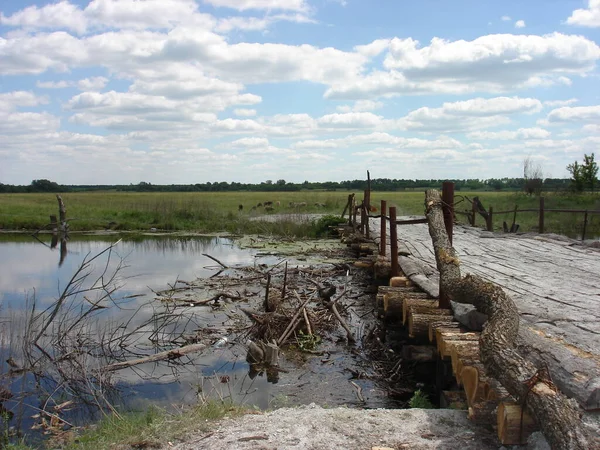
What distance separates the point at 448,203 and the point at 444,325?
1.62m

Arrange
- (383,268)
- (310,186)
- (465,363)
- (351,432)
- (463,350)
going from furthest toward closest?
1. (310,186)
2. (383,268)
3. (463,350)
4. (465,363)
5. (351,432)

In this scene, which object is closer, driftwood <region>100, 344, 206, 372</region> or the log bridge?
the log bridge

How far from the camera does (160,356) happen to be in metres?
8.20

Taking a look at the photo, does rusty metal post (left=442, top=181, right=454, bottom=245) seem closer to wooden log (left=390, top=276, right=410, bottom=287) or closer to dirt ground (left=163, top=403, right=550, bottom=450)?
wooden log (left=390, top=276, right=410, bottom=287)

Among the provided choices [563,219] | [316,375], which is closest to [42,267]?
[316,375]

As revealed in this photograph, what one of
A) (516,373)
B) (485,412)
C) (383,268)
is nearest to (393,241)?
(383,268)

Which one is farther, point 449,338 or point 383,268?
point 383,268

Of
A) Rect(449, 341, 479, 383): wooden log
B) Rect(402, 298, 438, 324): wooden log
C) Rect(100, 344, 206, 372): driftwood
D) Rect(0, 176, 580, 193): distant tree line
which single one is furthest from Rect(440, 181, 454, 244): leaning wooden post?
Rect(0, 176, 580, 193): distant tree line

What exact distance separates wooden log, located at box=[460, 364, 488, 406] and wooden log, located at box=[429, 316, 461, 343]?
1099 mm

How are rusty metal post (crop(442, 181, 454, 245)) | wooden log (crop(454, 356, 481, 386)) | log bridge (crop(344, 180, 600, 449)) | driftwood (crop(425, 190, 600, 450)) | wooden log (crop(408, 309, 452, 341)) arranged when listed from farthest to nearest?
rusty metal post (crop(442, 181, 454, 245)) < wooden log (crop(408, 309, 452, 341)) < wooden log (crop(454, 356, 481, 386)) < log bridge (crop(344, 180, 600, 449)) < driftwood (crop(425, 190, 600, 450))

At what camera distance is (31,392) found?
7348 millimetres

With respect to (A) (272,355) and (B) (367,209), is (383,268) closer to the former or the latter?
(A) (272,355)

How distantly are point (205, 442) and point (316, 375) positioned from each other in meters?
3.64

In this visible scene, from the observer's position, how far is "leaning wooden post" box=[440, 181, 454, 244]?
6.82m
